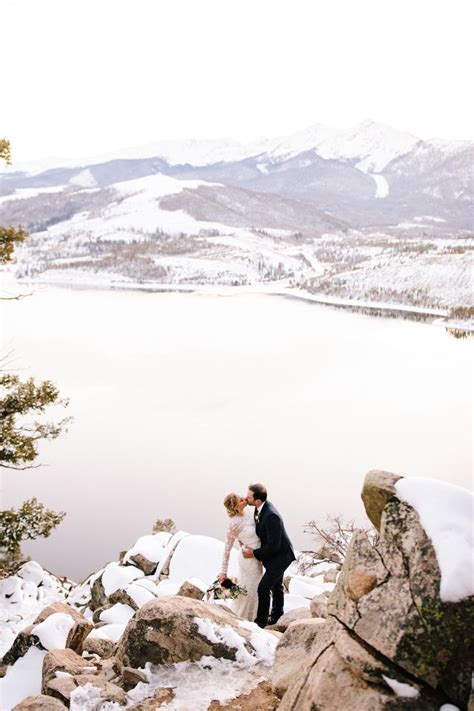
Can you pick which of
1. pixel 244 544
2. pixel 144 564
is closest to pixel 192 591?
pixel 244 544

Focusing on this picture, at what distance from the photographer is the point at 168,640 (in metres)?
7.79

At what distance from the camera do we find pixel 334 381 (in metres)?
52.1

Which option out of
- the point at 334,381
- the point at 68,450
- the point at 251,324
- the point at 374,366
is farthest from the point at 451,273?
the point at 68,450

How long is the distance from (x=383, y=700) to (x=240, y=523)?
13.8ft

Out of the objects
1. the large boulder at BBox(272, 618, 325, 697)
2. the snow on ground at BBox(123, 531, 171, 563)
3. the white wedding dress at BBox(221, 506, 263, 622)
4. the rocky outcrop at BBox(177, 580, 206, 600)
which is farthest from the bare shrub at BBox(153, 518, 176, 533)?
the large boulder at BBox(272, 618, 325, 697)

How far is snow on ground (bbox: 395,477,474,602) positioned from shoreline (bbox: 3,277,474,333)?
Result: 80.6 m

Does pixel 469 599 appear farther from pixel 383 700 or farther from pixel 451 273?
pixel 451 273

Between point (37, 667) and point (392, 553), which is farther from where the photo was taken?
point (37, 667)

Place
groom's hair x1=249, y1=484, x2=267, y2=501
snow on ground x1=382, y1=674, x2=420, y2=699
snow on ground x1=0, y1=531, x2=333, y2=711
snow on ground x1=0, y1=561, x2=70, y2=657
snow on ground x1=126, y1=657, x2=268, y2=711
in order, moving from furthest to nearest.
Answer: snow on ground x1=0, y1=561, x2=70, y2=657 < groom's hair x1=249, y1=484, x2=267, y2=501 < snow on ground x1=0, y1=531, x2=333, y2=711 < snow on ground x1=126, y1=657, x2=268, y2=711 < snow on ground x1=382, y1=674, x2=420, y2=699

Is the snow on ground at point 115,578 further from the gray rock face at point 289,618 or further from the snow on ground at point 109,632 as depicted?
the gray rock face at point 289,618

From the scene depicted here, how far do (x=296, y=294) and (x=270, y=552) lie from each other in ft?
406

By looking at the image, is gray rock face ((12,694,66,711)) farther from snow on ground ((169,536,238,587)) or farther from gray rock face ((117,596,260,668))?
snow on ground ((169,536,238,587))

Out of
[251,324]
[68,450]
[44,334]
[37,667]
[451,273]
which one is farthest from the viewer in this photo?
[451,273]

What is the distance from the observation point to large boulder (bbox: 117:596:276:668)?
7.77m
